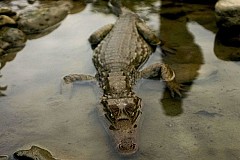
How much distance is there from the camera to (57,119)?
4.78m

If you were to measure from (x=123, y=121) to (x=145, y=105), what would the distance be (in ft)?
2.59

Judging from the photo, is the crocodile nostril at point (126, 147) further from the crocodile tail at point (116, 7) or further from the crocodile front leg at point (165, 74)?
the crocodile tail at point (116, 7)

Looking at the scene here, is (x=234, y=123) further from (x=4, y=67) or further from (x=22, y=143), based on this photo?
(x=4, y=67)

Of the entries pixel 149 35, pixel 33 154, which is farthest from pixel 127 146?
pixel 149 35

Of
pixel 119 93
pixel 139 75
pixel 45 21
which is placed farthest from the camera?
pixel 45 21

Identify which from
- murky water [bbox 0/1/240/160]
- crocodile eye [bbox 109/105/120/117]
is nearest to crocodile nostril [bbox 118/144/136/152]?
murky water [bbox 0/1/240/160]

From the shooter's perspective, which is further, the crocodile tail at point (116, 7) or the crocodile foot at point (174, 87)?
the crocodile tail at point (116, 7)

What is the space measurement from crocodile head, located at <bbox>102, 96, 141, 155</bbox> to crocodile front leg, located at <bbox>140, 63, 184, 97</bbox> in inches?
28.0

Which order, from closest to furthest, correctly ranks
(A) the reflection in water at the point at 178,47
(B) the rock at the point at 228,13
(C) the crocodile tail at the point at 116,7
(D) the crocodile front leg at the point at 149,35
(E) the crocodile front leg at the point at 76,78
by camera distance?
1. (A) the reflection in water at the point at 178,47
2. (E) the crocodile front leg at the point at 76,78
3. (B) the rock at the point at 228,13
4. (D) the crocodile front leg at the point at 149,35
5. (C) the crocodile tail at the point at 116,7

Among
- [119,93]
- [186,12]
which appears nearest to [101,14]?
[186,12]

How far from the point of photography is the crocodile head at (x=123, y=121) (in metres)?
3.87

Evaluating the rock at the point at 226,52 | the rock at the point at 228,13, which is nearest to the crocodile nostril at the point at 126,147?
the rock at the point at 226,52

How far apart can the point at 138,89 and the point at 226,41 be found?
2.04 metres

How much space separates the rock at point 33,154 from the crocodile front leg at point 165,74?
75.6 inches
